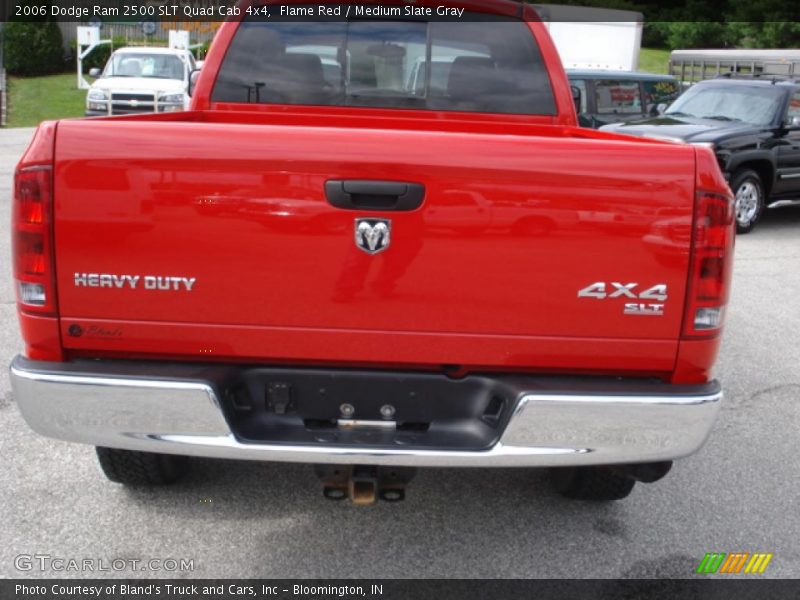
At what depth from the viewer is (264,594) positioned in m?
3.07

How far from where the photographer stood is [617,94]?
49.3ft

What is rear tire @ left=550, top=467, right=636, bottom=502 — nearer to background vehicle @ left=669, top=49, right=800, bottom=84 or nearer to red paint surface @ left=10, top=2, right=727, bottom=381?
red paint surface @ left=10, top=2, right=727, bottom=381

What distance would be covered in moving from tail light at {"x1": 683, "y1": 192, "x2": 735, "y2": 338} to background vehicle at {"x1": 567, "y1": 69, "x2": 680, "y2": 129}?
11834 mm

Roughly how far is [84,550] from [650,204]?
2.31 metres

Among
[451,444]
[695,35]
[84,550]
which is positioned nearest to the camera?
[451,444]

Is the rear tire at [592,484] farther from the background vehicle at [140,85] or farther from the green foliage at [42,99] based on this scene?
the green foliage at [42,99]

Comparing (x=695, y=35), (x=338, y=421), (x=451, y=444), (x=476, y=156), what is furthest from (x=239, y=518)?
(x=695, y=35)

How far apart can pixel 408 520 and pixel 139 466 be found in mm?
1083

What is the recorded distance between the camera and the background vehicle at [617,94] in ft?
48.2

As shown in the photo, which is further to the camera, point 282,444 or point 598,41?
point 598,41

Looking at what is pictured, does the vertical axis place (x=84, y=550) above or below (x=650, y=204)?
below

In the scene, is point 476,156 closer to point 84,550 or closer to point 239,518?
point 239,518

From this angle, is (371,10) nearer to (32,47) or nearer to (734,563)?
(734,563)

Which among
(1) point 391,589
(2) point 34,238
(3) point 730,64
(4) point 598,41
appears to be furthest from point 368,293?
(4) point 598,41
